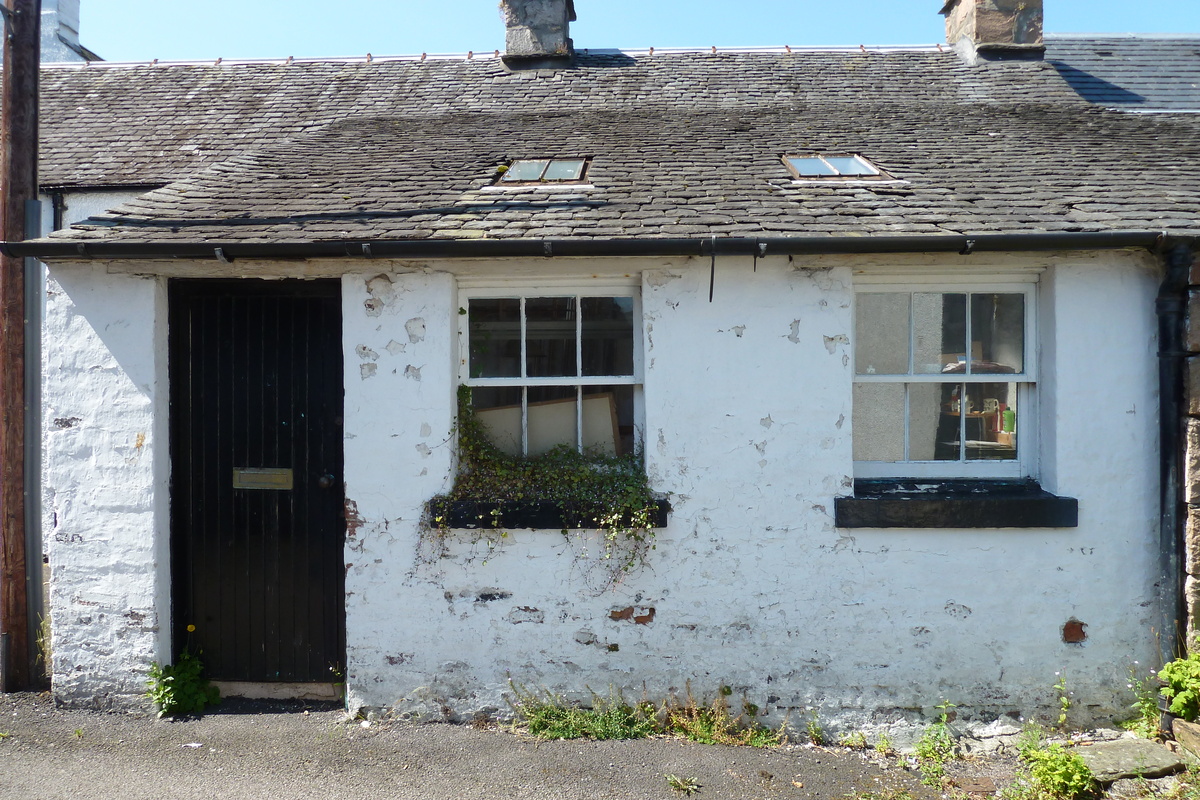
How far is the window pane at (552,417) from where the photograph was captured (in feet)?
15.4

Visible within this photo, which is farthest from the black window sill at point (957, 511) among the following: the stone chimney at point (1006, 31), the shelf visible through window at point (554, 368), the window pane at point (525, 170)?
the stone chimney at point (1006, 31)

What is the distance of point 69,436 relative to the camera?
4.43 meters

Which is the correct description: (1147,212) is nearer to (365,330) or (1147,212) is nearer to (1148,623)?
(1148,623)

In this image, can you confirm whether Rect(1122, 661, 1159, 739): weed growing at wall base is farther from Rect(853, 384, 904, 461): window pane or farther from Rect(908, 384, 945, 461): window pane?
Rect(853, 384, 904, 461): window pane

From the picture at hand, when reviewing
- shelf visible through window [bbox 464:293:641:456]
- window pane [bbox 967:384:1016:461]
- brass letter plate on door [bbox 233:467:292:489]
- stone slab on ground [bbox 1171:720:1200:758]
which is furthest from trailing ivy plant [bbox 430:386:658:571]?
stone slab on ground [bbox 1171:720:1200:758]

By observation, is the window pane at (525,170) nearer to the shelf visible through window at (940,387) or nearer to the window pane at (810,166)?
the window pane at (810,166)

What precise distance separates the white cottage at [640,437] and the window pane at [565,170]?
1.48 feet

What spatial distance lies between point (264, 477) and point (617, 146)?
371cm

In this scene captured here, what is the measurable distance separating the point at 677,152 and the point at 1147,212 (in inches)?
124

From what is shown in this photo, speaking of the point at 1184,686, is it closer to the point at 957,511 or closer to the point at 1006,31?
the point at 957,511

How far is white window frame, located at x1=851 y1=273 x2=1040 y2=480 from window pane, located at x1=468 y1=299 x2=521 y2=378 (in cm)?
216

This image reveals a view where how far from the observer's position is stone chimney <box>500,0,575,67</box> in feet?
27.2

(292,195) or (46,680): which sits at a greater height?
(292,195)

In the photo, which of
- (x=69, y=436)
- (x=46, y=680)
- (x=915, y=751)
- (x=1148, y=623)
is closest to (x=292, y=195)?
(x=69, y=436)
